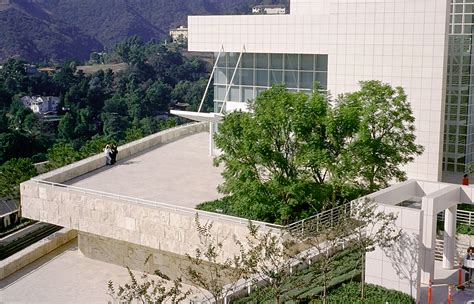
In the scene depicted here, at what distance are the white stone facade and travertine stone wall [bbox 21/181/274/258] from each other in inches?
383

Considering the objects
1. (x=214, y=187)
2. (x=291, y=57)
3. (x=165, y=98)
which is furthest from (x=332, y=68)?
(x=165, y=98)

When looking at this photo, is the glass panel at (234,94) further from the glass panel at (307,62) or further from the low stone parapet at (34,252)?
the low stone parapet at (34,252)

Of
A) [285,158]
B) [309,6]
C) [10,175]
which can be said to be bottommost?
[10,175]

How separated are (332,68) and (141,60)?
11461 cm

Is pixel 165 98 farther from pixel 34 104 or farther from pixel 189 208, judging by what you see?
pixel 189 208

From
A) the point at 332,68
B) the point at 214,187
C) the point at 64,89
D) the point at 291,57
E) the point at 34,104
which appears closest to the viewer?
the point at 214,187

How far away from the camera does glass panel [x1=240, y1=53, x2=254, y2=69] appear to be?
3247cm

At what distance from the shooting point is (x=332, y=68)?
94.0ft

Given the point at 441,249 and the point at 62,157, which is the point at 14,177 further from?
the point at 441,249

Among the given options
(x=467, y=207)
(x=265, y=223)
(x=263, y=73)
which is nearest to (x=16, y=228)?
(x=263, y=73)

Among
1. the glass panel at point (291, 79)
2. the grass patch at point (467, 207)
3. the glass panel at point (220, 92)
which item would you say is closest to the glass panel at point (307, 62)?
the glass panel at point (291, 79)

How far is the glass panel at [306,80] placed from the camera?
30112mm

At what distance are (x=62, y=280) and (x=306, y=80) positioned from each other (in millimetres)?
14086

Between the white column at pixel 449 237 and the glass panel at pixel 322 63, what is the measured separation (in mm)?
12791
